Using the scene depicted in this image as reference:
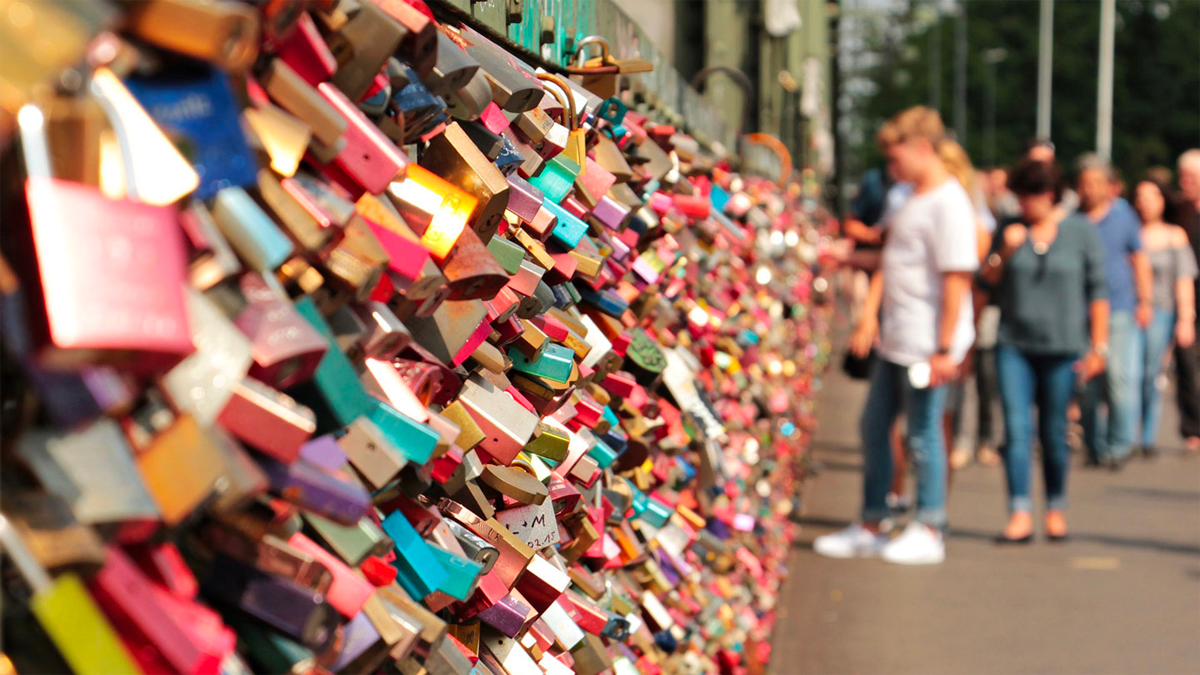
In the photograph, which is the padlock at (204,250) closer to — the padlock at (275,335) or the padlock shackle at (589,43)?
the padlock at (275,335)

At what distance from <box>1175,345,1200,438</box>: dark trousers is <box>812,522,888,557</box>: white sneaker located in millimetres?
4927

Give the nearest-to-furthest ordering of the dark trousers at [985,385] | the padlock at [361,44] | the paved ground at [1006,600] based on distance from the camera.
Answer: the padlock at [361,44]
the paved ground at [1006,600]
the dark trousers at [985,385]

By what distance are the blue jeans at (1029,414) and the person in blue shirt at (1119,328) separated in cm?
287

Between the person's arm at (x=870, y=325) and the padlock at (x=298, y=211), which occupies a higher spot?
the padlock at (x=298, y=211)

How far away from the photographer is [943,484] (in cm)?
742

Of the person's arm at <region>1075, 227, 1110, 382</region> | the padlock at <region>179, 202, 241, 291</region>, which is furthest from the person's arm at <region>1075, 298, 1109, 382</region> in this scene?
the padlock at <region>179, 202, 241, 291</region>

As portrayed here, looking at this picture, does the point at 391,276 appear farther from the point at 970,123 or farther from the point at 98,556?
the point at 970,123

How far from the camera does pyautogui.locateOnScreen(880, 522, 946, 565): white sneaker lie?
7285 millimetres

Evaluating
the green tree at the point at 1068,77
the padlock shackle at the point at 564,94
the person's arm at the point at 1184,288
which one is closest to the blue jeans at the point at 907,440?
the person's arm at the point at 1184,288

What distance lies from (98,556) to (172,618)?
82mm

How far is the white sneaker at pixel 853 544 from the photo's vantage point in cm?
748

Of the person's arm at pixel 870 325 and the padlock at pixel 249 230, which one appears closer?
the padlock at pixel 249 230

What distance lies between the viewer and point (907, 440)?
7262mm

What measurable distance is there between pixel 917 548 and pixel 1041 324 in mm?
1334
